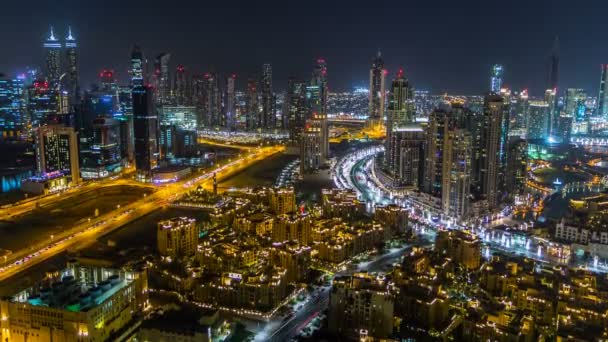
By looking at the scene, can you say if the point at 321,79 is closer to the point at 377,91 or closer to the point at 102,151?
the point at 377,91

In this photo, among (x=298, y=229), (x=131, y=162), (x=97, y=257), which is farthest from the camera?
(x=131, y=162)

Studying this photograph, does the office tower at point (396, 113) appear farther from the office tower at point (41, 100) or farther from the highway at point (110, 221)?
the office tower at point (41, 100)

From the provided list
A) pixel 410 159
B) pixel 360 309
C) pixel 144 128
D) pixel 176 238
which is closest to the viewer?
pixel 360 309

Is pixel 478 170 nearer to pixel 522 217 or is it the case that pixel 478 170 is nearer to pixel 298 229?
pixel 522 217

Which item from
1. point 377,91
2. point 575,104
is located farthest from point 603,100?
point 377,91

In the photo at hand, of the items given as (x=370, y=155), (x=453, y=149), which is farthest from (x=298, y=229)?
(x=370, y=155)

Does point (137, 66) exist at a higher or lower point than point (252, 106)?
higher

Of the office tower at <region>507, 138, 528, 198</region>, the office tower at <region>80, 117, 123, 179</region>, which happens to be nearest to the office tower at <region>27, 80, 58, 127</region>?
the office tower at <region>80, 117, 123, 179</region>
